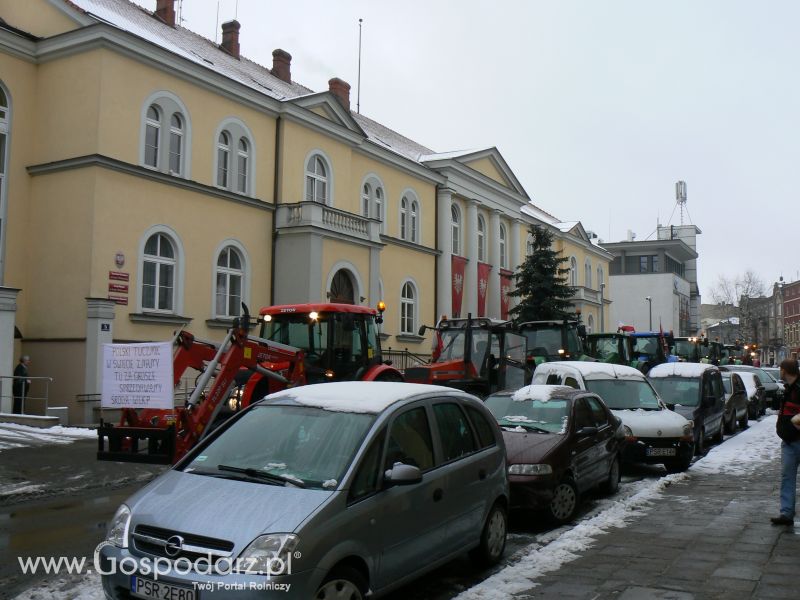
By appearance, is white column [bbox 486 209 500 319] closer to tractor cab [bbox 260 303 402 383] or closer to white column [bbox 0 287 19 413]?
tractor cab [bbox 260 303 402 383]

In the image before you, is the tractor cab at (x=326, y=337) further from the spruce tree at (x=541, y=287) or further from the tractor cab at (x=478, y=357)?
the spruce tree at (x=541, y=287)

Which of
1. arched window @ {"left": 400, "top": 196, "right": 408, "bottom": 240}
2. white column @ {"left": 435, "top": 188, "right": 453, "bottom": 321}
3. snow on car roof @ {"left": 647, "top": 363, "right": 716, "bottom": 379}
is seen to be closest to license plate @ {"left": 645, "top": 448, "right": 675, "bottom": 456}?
snow on car roof @ {"left": 647, "top": 363, "right": 716, "bottom": 379}

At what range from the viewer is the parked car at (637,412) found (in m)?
12.7

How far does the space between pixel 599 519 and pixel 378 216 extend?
2475 centimetres

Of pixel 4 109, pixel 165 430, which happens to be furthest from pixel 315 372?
pixel 4 109

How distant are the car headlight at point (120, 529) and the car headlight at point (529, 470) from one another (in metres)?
4.74

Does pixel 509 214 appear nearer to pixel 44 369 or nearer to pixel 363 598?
pixel 44 369

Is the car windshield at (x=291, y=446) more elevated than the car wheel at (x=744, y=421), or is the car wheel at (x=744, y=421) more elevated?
the car windshield at (x=291, y=446)

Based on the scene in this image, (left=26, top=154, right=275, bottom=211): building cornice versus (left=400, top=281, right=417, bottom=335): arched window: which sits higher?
(left=26, top=154, right=275, bottom=211): building cornice

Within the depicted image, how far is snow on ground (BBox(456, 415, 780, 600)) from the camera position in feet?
20.2

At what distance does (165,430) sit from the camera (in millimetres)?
9484

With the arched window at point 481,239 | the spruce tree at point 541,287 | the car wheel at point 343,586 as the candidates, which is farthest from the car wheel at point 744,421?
the arched window at point 481,239

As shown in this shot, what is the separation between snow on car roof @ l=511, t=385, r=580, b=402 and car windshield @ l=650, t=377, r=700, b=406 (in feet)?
21.2

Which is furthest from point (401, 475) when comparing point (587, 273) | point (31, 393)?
point (587, 273)
